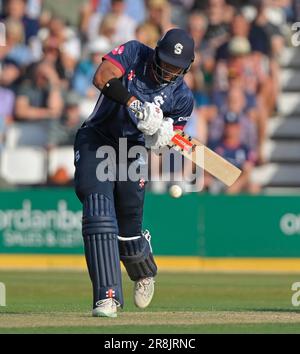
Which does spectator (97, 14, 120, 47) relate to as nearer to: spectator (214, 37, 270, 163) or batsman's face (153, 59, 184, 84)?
spectator (214, 37, 270, 163)

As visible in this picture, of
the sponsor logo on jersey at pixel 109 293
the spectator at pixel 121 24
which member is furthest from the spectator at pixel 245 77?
the sponsor logo on jersey at pixel 109 293

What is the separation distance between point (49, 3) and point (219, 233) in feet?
17.7

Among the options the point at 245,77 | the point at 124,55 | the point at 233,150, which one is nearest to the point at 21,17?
the point at 245,77

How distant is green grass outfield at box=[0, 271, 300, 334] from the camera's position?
25.6 feet

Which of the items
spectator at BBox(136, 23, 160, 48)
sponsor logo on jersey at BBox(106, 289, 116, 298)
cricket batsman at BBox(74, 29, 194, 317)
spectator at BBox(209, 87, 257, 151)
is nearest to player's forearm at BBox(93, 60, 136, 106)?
cricket batsman at BBox(74, 29, 194, 317)

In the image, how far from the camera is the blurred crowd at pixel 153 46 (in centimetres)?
1819

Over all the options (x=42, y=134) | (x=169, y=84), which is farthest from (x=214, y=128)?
(x=169, y=84)

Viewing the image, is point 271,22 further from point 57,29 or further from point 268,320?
point 268,320

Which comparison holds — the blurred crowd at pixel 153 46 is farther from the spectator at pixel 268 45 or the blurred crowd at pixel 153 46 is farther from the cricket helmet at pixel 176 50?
the cricket helmet at pixel 176 50

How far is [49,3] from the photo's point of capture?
19703mm

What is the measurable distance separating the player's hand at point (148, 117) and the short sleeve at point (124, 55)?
368 mm

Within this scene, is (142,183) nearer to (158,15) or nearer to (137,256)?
(137,256)
